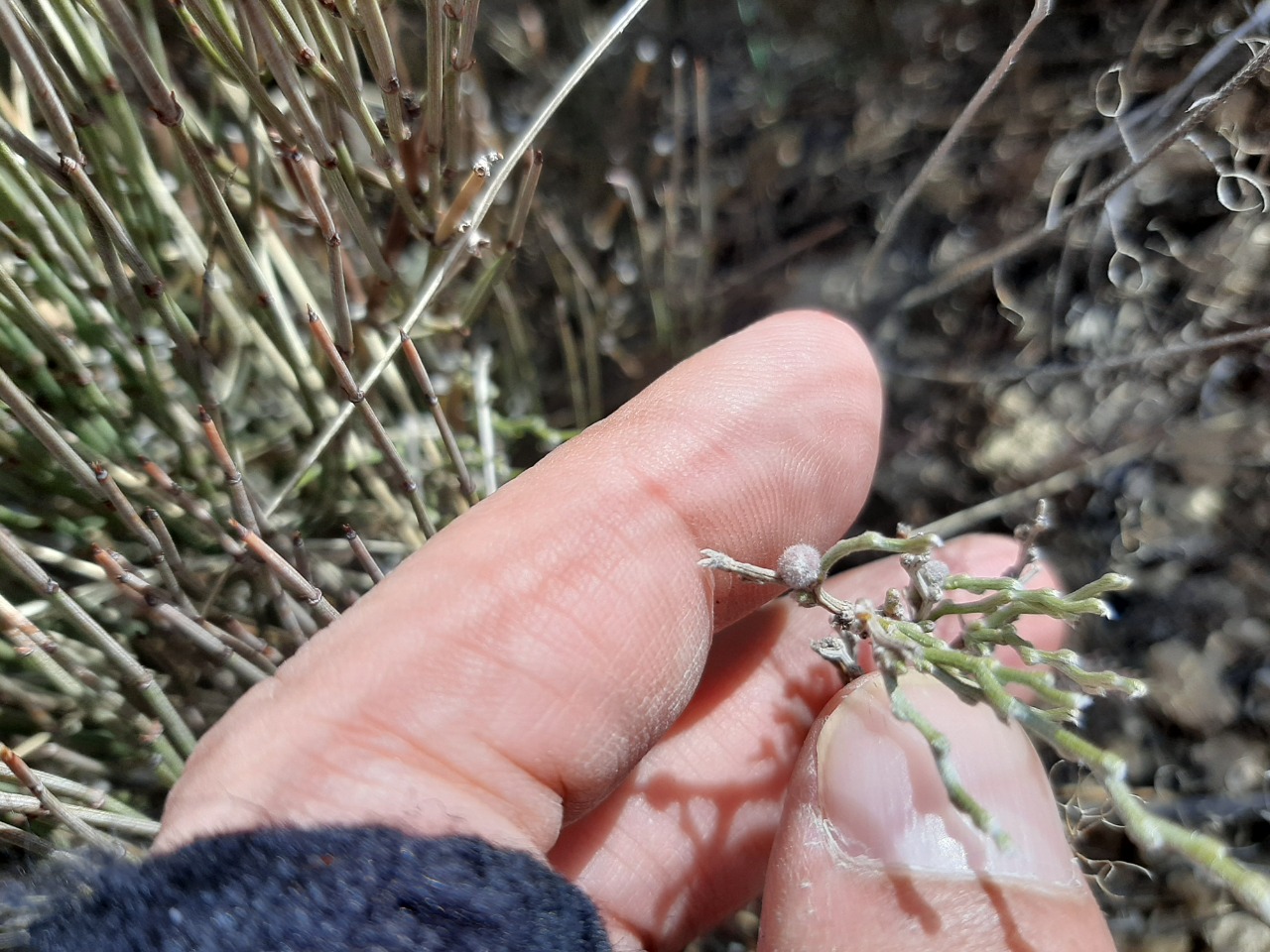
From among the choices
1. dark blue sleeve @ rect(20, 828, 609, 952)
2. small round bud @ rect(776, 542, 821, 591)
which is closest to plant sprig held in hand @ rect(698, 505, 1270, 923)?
small round bud @ rect(776, 542, 821, 591)

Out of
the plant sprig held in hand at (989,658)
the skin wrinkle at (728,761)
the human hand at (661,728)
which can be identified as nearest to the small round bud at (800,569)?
the plant sprig held in hand at (989,658)

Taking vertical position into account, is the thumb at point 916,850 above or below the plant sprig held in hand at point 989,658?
below

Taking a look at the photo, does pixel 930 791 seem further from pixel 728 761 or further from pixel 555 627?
pixel 555 627

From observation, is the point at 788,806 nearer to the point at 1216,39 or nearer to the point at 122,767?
the point at 122,767

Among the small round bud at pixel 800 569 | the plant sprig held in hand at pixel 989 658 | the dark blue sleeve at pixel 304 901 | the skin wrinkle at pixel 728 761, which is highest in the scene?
the dark blue sleeve at pixel 304 901

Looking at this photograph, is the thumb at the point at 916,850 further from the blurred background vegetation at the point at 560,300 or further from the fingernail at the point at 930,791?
the blurred background vegetation at the point at 560,300

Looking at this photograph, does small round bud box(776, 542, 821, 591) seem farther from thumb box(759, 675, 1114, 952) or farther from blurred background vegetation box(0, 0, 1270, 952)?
blurred background vegetation box(0, 0, 1270, 952)

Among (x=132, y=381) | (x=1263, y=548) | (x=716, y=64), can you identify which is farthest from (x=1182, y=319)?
(x=132, y=381)

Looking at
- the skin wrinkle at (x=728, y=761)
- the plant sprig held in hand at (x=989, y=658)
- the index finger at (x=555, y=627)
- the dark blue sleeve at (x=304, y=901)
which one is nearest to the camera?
the plant sprig held in hand at (x=989, y=658)
